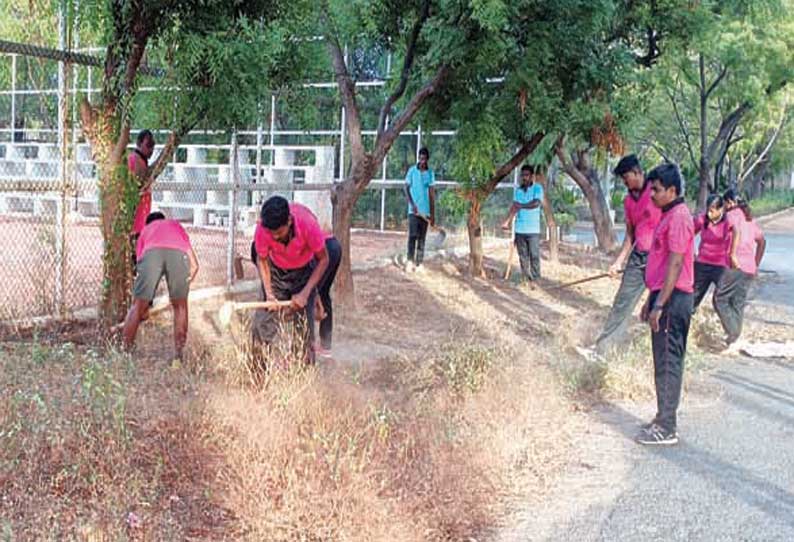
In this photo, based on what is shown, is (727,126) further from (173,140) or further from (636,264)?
(173,140)

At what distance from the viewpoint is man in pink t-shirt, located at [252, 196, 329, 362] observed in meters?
6.18

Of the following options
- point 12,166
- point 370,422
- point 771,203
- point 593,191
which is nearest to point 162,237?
point 370,422

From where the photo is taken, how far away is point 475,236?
44.1ft

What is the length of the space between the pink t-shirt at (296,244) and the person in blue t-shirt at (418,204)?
266 inches

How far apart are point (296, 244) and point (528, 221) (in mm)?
7122

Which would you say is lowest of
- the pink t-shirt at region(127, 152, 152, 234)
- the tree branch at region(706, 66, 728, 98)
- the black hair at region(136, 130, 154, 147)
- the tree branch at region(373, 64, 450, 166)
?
the pink t-shirt at region(127, 152, 152, 234)

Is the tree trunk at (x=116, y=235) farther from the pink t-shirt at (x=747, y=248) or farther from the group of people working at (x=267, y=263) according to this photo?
the pink t-shirt at (x=747, y=248)

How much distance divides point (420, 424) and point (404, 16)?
5.53m

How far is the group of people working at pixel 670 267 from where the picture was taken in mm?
5871

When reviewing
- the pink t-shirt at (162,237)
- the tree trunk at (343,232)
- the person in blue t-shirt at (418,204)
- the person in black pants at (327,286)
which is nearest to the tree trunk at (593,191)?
the person in blue t-shirt at (418,204)

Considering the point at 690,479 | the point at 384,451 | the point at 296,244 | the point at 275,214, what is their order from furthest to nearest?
the point at 296,244 → the point at 275,214 → the point at 690,479 → the point at 384,451

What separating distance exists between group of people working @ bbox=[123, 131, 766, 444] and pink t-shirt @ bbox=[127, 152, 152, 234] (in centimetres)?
1

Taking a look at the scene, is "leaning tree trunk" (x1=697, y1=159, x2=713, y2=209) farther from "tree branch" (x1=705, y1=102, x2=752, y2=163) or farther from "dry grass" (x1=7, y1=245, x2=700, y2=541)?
"dry grass" (x1=7, y1=245, x2=700, y2=541)

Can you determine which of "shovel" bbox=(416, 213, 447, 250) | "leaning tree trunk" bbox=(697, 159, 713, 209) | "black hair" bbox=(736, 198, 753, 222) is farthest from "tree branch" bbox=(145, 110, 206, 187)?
"leaning tree trunk" bbox=(697, 159, 713, 209)
